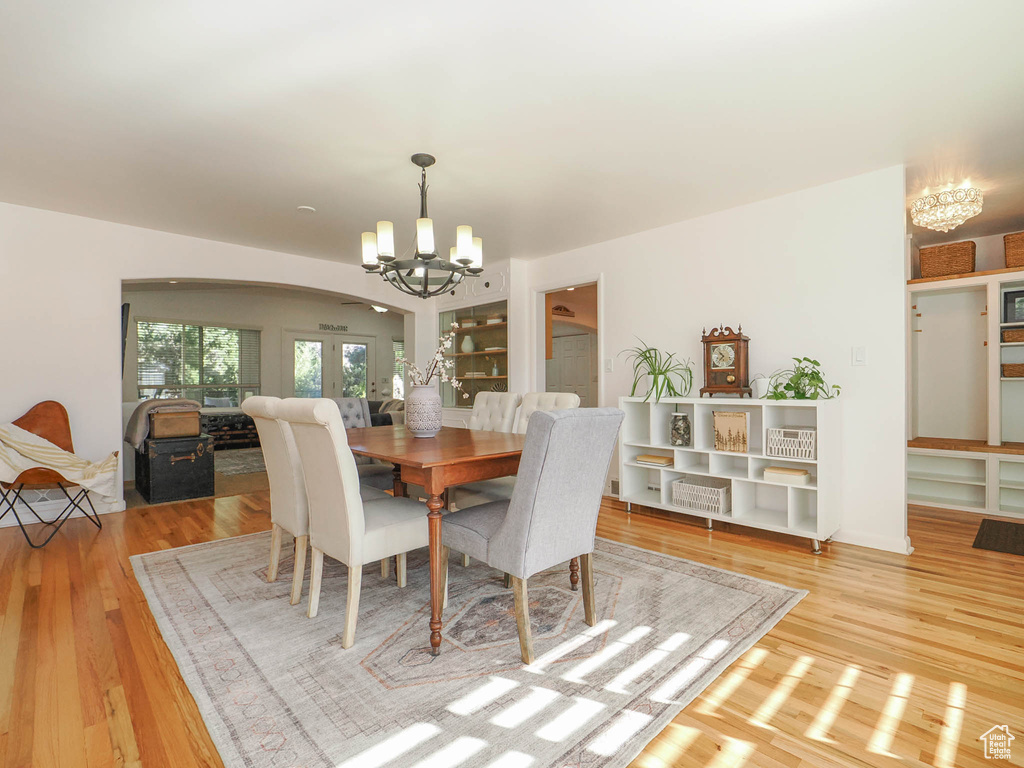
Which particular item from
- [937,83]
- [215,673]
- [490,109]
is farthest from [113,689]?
[937,83]

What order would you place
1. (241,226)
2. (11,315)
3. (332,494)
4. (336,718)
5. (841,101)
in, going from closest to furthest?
(336,718) → (332,494) → (841,101) → (11,315) → (241,226)

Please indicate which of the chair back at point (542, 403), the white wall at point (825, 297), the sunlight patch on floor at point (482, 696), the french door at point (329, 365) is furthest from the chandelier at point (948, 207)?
the french door at point (329, 365)

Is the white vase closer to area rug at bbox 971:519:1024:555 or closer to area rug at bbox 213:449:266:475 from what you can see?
area rug at bbox 971:519:1024:555

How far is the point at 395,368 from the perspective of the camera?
10.8 m

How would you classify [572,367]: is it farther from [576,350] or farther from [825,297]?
[825,297]

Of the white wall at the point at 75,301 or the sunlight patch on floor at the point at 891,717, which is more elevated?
the white wall at the point at 75,301

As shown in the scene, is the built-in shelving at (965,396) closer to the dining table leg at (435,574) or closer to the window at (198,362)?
the dining table leg at (435,574)

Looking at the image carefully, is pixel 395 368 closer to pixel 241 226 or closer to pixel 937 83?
pixel 241 226

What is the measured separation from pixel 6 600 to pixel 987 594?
15.7 ft

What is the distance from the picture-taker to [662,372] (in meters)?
4.16

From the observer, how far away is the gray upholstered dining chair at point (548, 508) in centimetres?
186

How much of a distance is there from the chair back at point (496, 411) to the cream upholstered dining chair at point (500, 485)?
0.14 meters

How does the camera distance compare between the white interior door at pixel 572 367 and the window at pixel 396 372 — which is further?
the window at pixel 396 372

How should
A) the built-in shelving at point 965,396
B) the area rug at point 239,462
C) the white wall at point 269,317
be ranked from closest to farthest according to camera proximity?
the built-in shelving at point 965,396, the area rug at point 239,462, the white wall at point 269,317
